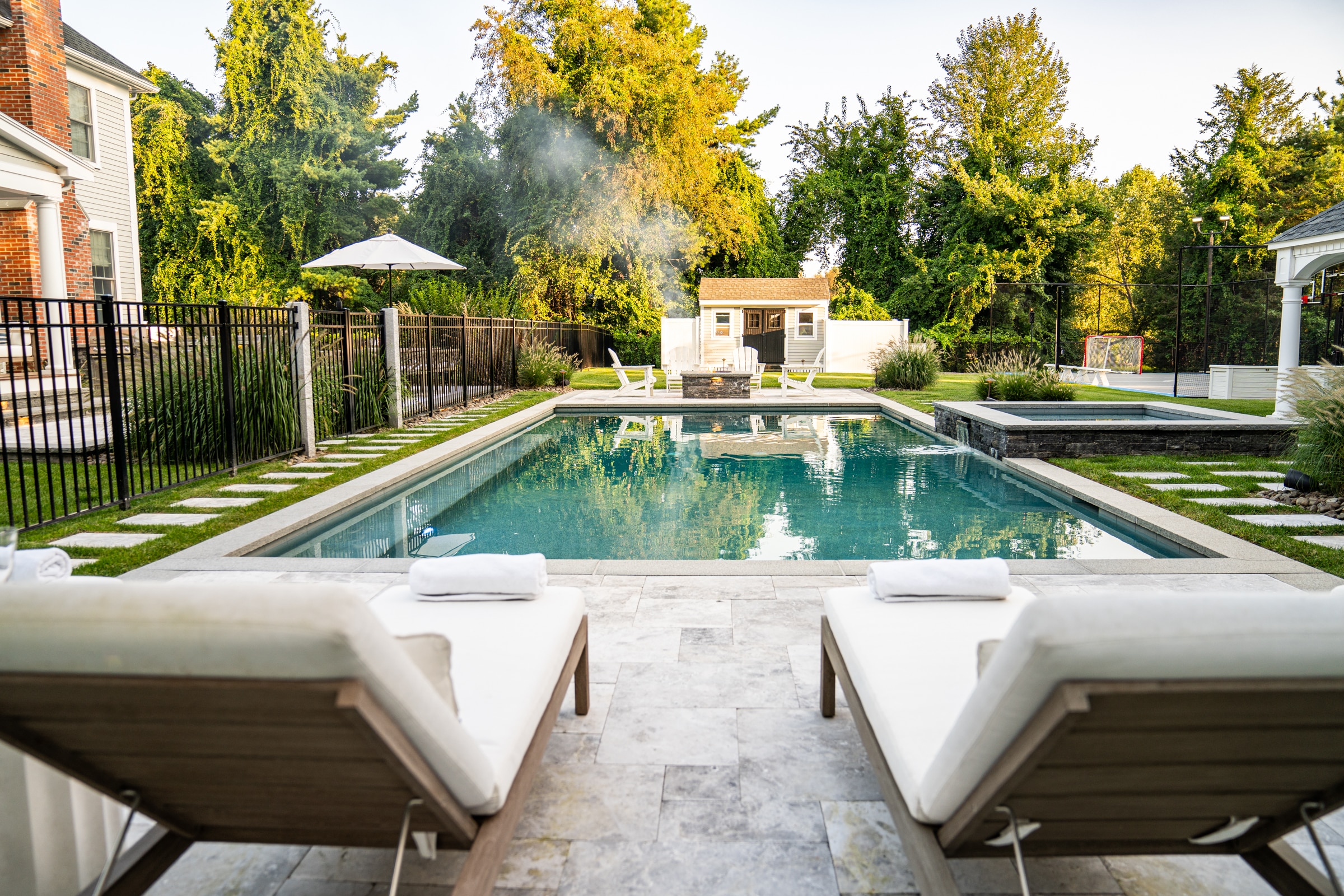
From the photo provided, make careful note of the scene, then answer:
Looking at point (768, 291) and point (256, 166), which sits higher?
point (256, 166)

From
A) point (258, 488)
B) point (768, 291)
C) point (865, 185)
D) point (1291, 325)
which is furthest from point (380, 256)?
point (865, 185)

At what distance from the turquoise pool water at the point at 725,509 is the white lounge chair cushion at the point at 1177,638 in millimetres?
4588

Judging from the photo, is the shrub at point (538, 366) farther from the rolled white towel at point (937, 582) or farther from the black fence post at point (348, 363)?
the rolled white towel at point (937, 582)

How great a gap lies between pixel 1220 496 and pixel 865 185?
29.5 meters

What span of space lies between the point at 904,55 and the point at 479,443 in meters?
29.7

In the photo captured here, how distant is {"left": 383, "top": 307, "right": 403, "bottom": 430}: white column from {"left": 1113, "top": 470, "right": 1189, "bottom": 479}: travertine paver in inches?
349

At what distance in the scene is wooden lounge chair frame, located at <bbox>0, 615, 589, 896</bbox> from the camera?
1386 millimetres

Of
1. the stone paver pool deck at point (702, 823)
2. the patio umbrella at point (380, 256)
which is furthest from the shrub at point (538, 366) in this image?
the stone paver pool deck at point (702, 823)

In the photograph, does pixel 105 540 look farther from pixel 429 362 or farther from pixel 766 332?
Result: pixel 766 332

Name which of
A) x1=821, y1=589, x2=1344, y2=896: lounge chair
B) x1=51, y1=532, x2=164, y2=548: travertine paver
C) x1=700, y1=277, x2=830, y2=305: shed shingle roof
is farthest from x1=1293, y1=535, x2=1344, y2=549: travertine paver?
x1=700, y1=277, x2=830, y2=305: shed shingle roof

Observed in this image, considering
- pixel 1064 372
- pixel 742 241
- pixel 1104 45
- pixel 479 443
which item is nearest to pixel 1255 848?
pixel 479 443

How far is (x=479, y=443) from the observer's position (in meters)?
11.0

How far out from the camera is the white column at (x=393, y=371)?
11812mm

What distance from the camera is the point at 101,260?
15.9 m
